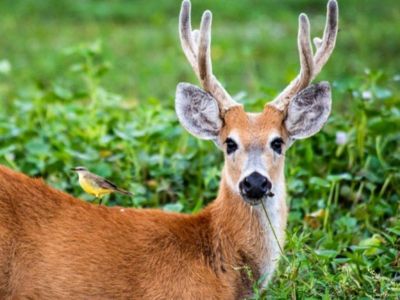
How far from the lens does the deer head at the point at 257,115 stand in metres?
5.60

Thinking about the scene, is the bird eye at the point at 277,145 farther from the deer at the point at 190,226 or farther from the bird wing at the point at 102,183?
the bird wing at the point at 102,183

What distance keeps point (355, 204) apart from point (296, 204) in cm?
41

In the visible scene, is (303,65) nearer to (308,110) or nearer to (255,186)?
(308,110)

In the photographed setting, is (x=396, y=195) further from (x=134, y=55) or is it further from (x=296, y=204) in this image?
(x=134, y=55)

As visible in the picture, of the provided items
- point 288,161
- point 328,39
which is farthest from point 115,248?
point 288,161

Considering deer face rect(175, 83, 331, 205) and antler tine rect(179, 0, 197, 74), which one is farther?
antler tine rect(179, 0, 197, 74)

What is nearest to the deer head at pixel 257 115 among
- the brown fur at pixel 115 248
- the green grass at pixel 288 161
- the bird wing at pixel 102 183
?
the brown fur at pixel 115 248

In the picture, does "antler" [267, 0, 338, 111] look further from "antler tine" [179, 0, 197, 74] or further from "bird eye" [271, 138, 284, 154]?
"antler tine" [179, 0, 197, 74]

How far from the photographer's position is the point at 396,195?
23.5 ft

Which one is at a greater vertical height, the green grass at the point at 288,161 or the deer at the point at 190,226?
the deer at the point at 190,226

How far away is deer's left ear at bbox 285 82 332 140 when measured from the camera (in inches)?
227

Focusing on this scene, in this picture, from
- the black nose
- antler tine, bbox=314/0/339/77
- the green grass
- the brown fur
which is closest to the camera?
the brown fur

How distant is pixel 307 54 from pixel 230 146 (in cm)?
65

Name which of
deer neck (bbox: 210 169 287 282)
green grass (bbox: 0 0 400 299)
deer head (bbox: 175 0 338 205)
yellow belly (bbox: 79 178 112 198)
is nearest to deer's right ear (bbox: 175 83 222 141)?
deer head (bbox: 175 0 338 205)
